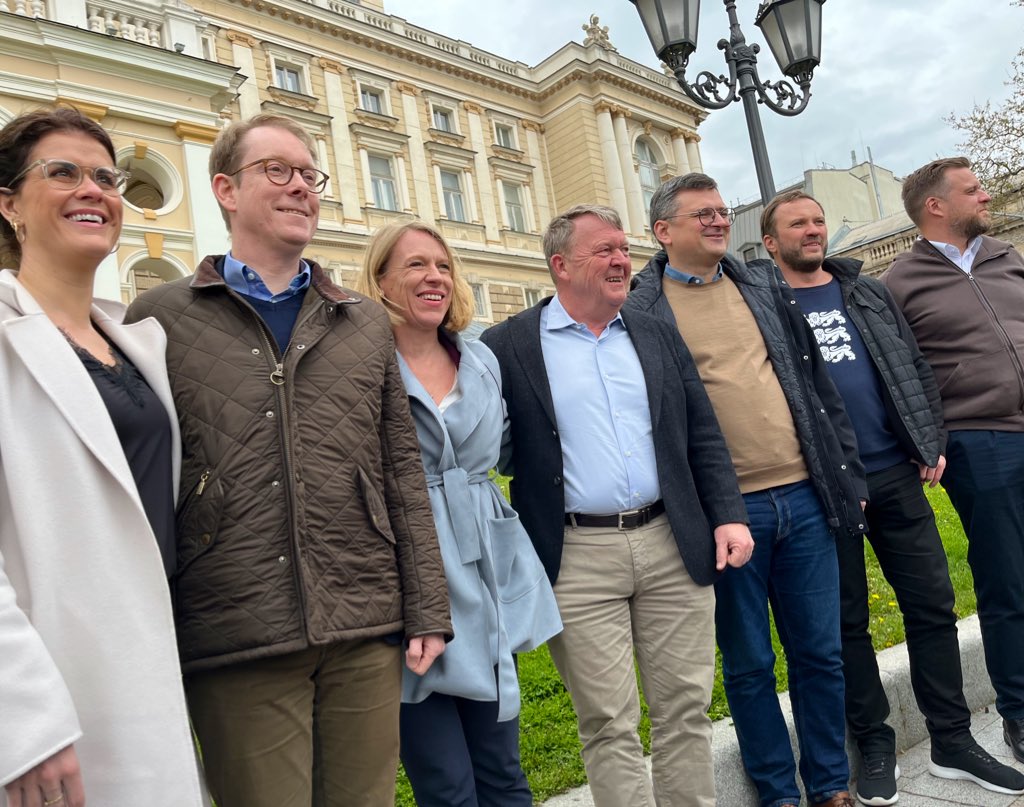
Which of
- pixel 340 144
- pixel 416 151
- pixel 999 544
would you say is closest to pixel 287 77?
pixel 340 144

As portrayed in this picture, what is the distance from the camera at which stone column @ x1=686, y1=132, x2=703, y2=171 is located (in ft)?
118

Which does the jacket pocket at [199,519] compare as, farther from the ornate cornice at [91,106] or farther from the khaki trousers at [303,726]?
the ornate cornice at [91,106]

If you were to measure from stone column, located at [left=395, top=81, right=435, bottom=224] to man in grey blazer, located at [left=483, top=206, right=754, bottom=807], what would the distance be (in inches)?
1015

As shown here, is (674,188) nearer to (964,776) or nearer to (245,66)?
(964,776)

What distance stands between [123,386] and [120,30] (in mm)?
18949

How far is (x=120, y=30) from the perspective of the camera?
17562 mm

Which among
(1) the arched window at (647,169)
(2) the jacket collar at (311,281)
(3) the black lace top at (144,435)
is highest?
(1) the arched window at (647,169)

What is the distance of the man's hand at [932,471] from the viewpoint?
11.7ft

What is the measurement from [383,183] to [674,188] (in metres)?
25.6

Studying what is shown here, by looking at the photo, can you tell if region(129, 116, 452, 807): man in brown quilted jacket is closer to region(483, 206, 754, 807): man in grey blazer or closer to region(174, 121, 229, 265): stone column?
region(483, 206, 754, 807): man in grey blazer

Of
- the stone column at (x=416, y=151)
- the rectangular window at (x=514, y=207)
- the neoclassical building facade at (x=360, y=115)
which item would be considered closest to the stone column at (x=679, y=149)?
the neoclassical building facade at (x=360, y=115)

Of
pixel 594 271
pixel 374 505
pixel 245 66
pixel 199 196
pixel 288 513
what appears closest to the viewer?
pixel 288 513

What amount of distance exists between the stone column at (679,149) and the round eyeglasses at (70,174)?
3529 centimetres

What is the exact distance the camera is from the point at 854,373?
3664mm
